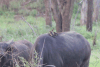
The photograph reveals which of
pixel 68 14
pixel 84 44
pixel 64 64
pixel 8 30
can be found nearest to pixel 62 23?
pixel 68 14

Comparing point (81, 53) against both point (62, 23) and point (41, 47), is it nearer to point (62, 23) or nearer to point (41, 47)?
point (41, 47)

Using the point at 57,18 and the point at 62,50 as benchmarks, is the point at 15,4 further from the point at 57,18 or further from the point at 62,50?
the point at 62,50

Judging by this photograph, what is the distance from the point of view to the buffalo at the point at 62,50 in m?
3.94

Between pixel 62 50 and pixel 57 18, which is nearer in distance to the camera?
pixel 62 50

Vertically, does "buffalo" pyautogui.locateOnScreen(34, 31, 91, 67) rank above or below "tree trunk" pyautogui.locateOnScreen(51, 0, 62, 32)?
below

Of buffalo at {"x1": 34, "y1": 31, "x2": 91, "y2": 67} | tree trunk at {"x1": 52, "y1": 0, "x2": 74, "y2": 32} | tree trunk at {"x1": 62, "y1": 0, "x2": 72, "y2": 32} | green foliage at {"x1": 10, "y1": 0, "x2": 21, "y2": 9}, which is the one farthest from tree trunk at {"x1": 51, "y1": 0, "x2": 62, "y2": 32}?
green foliage at {"x1": 10, "y1": 0, "x2": 21, "y2": 9}

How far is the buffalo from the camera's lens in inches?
155

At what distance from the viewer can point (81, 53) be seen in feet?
15.4

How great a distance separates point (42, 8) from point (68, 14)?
1920 cm

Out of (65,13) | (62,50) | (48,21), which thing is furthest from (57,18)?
(48,21)

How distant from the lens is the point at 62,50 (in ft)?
14.1

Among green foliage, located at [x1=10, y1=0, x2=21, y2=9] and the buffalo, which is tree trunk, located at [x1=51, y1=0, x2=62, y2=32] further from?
green foliage, located at [x1=10, y1=0, x2=21, y2=9]

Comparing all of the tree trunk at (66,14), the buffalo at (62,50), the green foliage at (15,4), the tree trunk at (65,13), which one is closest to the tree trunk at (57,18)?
the tree trunk at (65,13)

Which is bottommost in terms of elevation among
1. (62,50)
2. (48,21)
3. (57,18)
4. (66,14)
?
(62,50)
